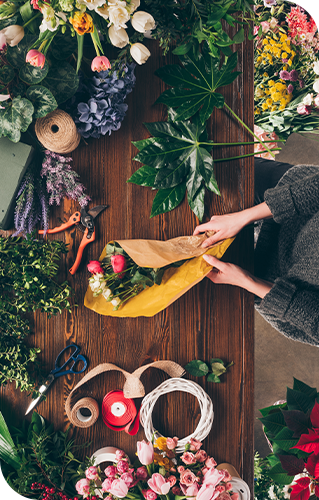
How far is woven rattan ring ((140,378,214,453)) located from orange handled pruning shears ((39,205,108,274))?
528 millimetres

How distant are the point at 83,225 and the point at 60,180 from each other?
6.9 inches

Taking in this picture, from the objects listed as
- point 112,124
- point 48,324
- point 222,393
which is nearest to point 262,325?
point 222,393

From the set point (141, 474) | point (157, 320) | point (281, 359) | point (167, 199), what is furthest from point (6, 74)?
point (281, 359)

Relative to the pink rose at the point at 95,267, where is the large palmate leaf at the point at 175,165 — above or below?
above

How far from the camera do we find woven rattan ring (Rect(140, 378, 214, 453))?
106 centimetres

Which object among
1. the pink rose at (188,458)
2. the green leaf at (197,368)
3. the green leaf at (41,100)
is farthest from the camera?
the green leaf at (197,368)

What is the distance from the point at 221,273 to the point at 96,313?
49 cm

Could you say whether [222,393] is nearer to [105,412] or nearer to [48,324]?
[105,412]

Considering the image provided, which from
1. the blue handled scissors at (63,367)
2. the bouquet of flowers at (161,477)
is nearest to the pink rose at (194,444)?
the bouquet of flowers at (161,477)

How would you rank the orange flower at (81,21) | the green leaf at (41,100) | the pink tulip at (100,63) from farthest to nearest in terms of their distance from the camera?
the green leaf at (41,100)
the pink tulip at (100,63)
the orange flower at (81,21)

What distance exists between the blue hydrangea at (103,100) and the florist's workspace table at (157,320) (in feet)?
0.31

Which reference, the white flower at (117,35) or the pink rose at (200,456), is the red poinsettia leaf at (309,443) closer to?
the pink rose at (200,456)

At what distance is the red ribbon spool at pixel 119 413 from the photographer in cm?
108

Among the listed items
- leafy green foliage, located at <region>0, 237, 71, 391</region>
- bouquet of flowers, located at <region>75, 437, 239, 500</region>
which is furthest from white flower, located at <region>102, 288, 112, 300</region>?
bouquet of flowers, located at <region>75, 437, 239, 500</region>
